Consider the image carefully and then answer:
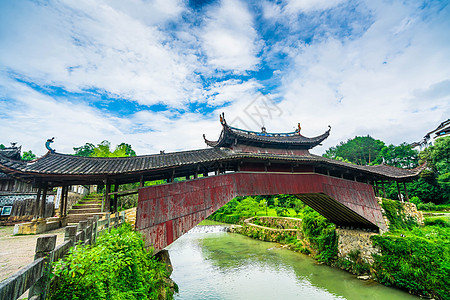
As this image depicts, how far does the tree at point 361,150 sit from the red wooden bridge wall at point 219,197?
3783 cm

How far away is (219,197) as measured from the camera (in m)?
9.46

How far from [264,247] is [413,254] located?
36.9 ft

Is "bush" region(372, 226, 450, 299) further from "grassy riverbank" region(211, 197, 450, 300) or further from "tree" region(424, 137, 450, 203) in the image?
"tree" region(424, 137, 450, 203)

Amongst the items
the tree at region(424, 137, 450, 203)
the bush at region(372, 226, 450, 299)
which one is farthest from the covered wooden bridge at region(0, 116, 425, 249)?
the tree at region(424, 137, 450, 203)

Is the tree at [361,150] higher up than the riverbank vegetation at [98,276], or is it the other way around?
the tree at [361,150]

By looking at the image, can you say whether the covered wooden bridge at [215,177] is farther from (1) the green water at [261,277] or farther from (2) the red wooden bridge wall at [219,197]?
(1) the green water at [261,277]

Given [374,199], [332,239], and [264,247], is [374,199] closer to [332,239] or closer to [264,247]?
[332,239]

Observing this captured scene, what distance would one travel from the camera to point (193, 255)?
A: 17.0 meters

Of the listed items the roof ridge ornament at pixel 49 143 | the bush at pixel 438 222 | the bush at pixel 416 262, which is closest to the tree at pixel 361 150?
the bush at pixel 438 222

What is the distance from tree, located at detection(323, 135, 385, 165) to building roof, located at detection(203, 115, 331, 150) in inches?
1421

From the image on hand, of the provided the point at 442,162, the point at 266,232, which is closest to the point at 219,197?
the point at 266,232

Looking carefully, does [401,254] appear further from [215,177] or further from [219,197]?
[215,177]

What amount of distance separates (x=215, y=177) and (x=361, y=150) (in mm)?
50766

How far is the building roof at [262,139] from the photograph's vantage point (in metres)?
12.8
